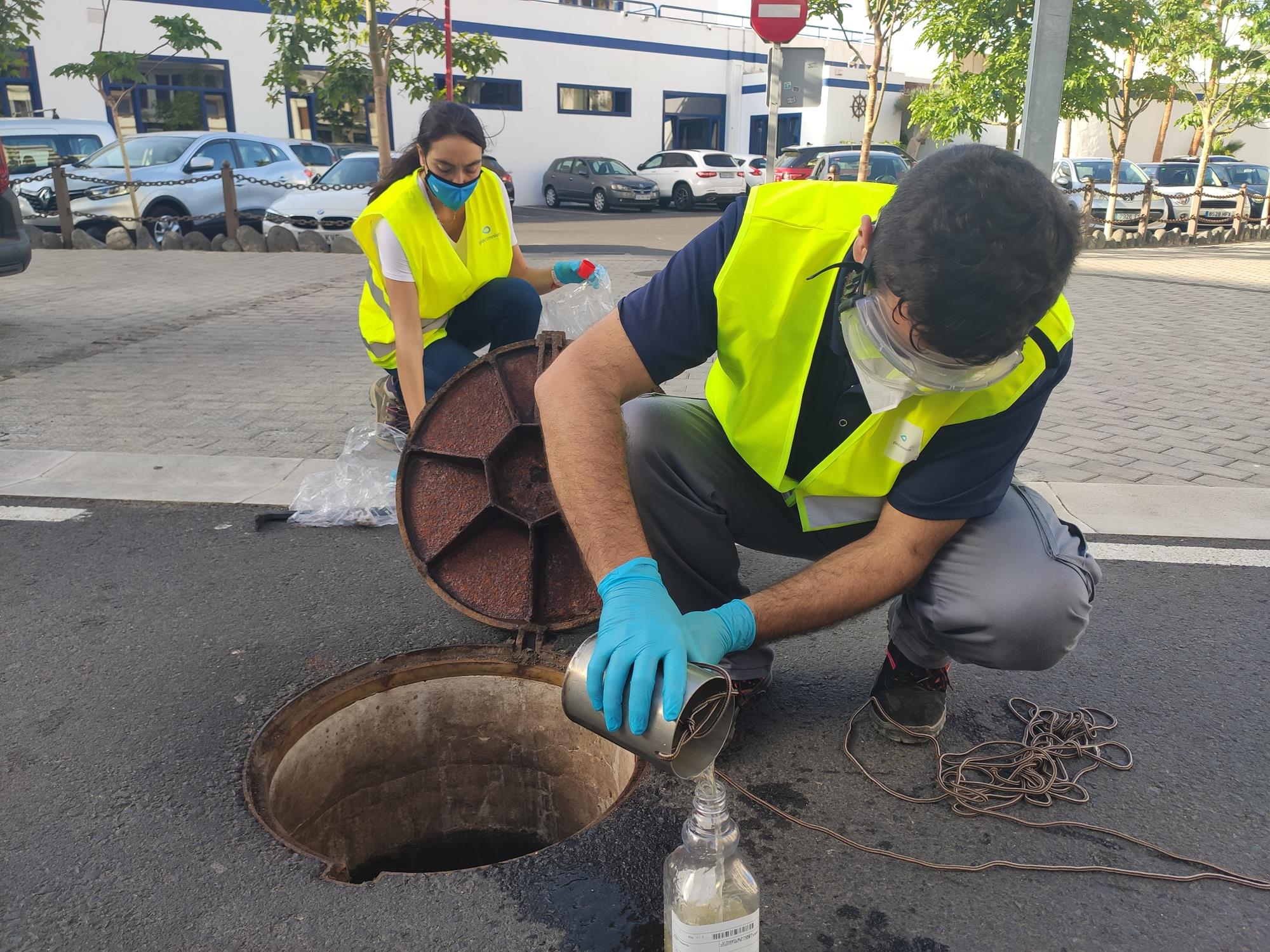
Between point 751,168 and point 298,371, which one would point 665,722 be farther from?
point 751,168

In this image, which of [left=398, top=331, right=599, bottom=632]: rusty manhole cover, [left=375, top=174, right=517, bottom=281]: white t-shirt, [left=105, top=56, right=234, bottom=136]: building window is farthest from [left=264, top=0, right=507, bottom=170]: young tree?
[left=398, top=331, right=599, bottom=632]: rusty manhole cover

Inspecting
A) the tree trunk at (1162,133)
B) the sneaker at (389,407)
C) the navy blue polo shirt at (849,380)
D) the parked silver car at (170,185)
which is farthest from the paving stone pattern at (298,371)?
the tree trunk at (1162,133)

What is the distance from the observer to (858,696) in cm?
260

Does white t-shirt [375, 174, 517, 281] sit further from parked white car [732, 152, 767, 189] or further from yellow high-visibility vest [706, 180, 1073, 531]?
parked white car [732, 152, 767, 189]

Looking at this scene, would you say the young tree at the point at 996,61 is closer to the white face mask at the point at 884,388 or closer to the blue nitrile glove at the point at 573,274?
the blue nitrile glove at the point at 573,274

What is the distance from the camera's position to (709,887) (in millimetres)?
1523

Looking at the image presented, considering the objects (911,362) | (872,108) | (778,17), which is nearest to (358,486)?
(911,362)

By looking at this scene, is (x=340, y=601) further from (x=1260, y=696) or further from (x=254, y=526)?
(x=1260, y=696)

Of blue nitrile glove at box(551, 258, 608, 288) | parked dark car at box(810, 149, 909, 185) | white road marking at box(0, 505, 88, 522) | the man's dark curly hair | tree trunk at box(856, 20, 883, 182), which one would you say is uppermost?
tree trunk at box(856, 20, 883, 182)

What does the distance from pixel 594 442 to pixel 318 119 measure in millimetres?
24181

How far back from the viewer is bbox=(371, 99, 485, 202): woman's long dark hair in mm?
3660

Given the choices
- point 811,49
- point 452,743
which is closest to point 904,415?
point 452,743

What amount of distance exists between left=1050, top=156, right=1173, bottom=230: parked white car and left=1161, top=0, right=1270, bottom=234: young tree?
56cm

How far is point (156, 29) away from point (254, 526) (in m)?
20.7
